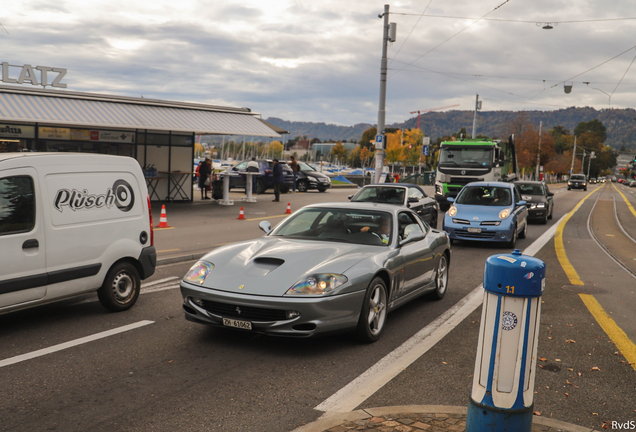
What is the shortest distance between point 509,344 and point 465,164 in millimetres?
21719

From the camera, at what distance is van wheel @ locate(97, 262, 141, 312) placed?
6.58 meters

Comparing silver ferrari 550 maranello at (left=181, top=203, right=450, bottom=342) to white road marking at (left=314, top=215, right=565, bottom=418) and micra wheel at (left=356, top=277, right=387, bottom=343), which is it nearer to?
micra wheel at (left=356, top=277, right=387, bottom=343)

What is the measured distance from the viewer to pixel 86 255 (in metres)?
6.29

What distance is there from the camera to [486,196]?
48.4ft

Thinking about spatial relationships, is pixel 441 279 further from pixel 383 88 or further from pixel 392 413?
pixel 383 88

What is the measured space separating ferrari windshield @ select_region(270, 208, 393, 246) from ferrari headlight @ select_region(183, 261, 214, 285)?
4.15ft

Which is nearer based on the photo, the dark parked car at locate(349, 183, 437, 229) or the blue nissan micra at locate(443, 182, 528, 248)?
the blue nissan micra at locate(443, 182, 528, 248)

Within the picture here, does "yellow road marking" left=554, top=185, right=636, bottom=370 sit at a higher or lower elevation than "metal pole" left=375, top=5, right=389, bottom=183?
lower

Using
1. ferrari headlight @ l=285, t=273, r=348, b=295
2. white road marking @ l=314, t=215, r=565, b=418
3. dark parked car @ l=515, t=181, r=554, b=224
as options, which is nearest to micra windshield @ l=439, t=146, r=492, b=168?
dark parked car @ l=515, t=181, r=554, b=224

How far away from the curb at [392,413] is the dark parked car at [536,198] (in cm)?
1685

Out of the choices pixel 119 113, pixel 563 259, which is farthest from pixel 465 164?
pixel 119 113

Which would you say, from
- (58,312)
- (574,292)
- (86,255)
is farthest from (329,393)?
(574,292)

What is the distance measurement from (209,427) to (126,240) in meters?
3.62

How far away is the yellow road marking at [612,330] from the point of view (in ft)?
18.5
